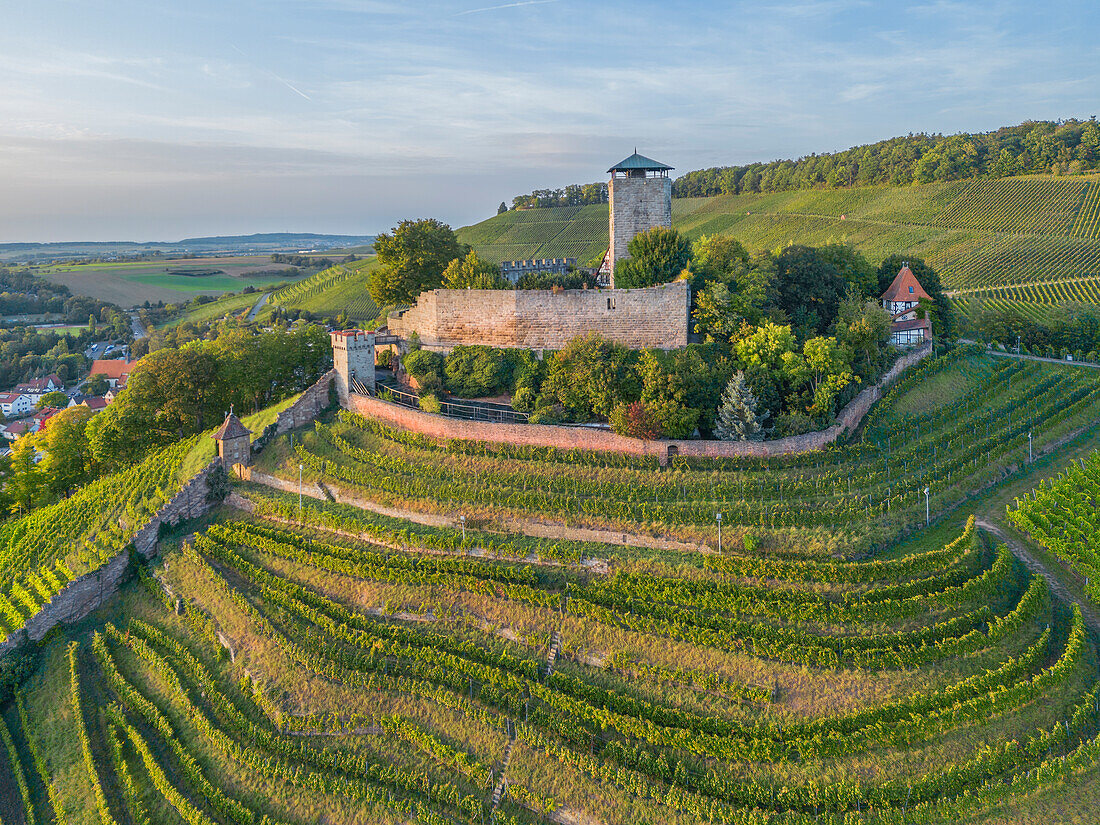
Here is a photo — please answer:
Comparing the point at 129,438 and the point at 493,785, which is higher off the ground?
the point at 129,438

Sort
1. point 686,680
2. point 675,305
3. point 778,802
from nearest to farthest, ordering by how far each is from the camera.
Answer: point 778,802 → point 686,680 → point 675,305

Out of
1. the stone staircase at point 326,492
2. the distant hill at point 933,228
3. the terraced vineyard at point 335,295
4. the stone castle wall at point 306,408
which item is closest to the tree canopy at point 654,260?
the stone castle wall at point 306,408

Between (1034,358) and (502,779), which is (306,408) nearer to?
(502,779)

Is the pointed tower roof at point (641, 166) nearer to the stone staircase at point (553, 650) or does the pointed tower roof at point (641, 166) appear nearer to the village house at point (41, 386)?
the stone staircase at point (553, 650)

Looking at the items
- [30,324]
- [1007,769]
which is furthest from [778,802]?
[30,324]

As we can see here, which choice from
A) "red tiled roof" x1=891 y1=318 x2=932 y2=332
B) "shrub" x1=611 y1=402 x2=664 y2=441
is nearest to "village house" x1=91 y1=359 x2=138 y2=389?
"shrub" x1=611 y1=402 x2=664 y2=441

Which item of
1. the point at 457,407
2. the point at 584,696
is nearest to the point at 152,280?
the point at 457,407

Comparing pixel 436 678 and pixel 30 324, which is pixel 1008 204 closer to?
pixel 436 678

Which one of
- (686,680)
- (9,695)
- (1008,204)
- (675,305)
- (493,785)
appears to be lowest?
(9,695)
